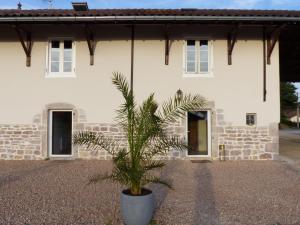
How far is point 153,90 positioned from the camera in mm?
9750

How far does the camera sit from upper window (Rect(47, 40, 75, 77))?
9945 mm

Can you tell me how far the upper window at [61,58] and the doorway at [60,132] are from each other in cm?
129

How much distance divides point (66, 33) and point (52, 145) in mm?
3634

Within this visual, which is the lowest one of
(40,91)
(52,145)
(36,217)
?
(36,217)

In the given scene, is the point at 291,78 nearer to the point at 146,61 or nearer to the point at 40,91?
the point at 146,61

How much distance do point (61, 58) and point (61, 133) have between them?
2.42 meters

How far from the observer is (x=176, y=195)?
18.6ft

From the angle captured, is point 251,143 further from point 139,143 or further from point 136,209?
point 136,209

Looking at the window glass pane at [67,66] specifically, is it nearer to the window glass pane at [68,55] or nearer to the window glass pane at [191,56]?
the window glass pane at [68,55]

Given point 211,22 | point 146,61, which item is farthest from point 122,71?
point 211,22

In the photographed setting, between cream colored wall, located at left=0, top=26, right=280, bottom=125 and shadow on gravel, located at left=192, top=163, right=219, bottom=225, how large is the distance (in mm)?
2853

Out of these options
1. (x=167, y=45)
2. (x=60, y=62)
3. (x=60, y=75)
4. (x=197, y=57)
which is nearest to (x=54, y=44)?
(x=60, y=62)

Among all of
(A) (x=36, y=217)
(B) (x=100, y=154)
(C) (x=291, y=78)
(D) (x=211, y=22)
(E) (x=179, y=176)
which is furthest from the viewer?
(C) (x=291, y=78)

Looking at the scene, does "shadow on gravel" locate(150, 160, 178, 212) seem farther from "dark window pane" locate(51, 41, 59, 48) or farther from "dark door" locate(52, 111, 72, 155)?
"dark window pane" locate(51, 41, 59, 48)
